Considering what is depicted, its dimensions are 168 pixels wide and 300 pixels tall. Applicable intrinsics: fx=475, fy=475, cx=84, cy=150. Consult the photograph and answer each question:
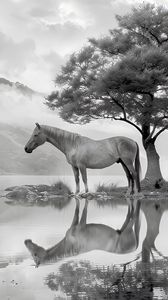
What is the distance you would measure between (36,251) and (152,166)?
1979 centimetres

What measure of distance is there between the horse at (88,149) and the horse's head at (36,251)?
10908 mm

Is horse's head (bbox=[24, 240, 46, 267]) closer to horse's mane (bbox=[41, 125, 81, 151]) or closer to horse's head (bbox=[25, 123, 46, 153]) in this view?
horse's head (bbox=[25, 123, 46, 153])

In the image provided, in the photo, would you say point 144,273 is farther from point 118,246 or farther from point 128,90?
point 128,90

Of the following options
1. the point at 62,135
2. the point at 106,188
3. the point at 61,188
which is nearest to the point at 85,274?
the point at 62,135

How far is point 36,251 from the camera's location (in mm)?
6090

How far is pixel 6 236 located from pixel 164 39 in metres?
20.4

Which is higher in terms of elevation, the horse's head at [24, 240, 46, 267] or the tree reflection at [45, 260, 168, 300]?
the horse's head at [24, 240, 46, 267]

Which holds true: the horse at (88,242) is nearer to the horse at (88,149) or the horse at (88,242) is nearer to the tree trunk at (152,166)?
the horse at (88,149)

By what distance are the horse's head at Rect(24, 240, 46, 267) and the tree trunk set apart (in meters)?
18.5

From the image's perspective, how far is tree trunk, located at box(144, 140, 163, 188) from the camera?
2500 cm

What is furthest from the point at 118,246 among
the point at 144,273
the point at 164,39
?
the point at 164,39

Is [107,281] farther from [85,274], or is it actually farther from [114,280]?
[85,274]

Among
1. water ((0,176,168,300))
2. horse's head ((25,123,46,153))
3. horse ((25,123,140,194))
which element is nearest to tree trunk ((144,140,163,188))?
horse ((25,123,140,194))

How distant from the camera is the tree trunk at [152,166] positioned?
2500 cm
